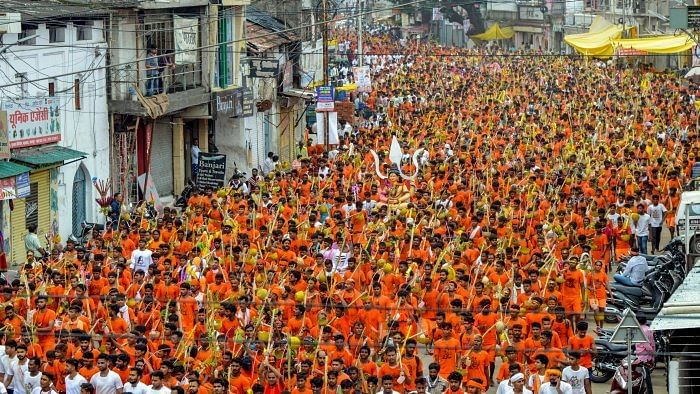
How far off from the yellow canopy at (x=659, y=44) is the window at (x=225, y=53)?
12763 millimetres

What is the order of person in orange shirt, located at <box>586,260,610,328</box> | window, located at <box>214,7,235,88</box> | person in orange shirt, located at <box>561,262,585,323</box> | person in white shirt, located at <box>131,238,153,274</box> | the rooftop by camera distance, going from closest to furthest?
person in orange shirt, located at <box>561,262,585,323</box> < person in orange shirt, located at <box>586,260,610,328</box> < person in white shirt, located at <box>131,238,153,274</box> < the rooftop < window, located at <box>214,7,235,88</box>

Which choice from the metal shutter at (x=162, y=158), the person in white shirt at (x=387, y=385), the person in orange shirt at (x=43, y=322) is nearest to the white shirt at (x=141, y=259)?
the person in orange shirt at (x=43, y=322)

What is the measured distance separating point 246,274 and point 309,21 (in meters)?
28.9

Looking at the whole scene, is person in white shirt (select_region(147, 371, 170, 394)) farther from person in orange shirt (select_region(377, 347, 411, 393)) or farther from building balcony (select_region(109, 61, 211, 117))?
building balcony (select_region(109, 61, 211, 117))

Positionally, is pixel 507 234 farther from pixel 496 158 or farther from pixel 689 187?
pixel 496 158

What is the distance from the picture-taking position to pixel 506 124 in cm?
4388

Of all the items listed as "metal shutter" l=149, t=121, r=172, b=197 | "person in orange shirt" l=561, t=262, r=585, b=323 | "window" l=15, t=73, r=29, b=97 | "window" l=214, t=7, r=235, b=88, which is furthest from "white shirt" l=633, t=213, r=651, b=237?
"window" l=214, t=7, r=235, b=88

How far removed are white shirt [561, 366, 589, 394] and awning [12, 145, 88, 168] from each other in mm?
13907

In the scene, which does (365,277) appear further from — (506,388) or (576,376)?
(506,388)

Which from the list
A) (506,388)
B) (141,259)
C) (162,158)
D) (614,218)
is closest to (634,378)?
(506,388)

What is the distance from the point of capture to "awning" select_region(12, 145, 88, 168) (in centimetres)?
2842

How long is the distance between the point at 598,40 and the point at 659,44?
18.4 ft

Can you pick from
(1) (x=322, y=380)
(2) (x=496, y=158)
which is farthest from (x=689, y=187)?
(1) (x=322, y=380)

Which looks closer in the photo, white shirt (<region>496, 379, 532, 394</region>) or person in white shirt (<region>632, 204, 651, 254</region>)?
white shirt (<region>496, 379, 532, 394</region>)
